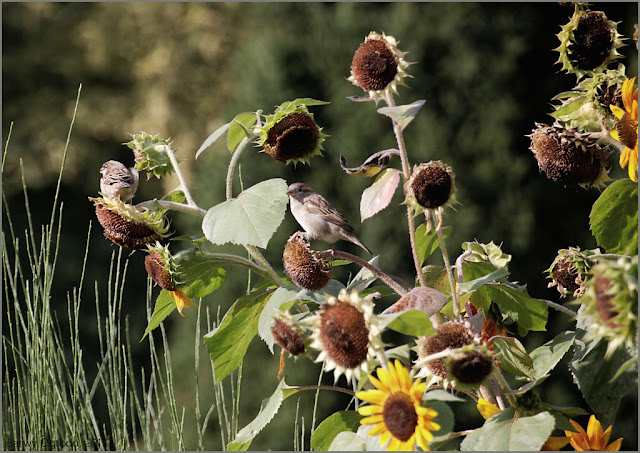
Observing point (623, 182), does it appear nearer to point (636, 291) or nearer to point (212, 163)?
point (636, 291)

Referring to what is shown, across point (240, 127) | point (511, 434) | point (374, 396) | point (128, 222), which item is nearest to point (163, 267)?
point (128, 222)

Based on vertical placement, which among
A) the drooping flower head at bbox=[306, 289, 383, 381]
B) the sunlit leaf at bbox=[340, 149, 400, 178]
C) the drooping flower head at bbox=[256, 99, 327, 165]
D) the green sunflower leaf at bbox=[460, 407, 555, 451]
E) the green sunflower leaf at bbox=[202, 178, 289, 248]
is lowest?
the green sunflower leaf at bbox=[460, 407, 555, 451]

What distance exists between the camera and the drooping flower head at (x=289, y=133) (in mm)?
762

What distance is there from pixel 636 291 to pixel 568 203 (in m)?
1.73

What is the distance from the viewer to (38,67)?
413 centimetres

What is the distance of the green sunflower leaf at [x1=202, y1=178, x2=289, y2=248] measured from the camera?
2.28 feet

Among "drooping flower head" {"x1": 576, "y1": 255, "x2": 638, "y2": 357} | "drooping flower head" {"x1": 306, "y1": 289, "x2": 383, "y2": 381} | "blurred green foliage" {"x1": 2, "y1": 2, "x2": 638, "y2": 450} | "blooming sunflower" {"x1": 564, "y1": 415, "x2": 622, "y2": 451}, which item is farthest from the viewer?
"blurred green foliage" {"x1": 2, "y1": 2, "x2": 638, "y2": 450}

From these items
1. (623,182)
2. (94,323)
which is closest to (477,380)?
(623,182)

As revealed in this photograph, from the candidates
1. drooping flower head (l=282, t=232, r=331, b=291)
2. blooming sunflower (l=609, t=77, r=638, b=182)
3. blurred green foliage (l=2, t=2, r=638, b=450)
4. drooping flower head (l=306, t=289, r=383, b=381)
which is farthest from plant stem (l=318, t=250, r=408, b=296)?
blurred green foliage (l=2, t=2, r=638, b=450)

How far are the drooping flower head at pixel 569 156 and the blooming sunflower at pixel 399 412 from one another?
24cm

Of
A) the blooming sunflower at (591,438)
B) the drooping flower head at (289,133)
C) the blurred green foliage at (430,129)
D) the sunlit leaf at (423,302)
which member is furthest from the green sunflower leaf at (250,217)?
the blurred green foliage at (430,129)

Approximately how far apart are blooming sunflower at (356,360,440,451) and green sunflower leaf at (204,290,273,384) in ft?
0.74

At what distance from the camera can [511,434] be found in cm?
61

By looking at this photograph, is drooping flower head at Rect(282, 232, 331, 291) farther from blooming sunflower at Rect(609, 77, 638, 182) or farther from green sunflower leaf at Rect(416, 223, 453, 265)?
blooming sunflower at Rect(609, 77, 638, 182)
